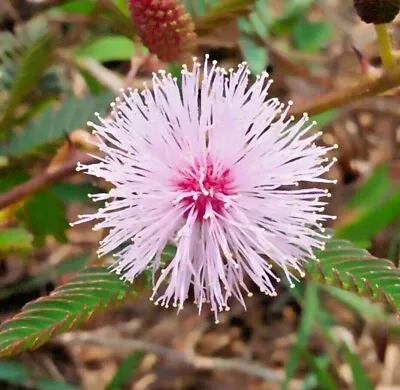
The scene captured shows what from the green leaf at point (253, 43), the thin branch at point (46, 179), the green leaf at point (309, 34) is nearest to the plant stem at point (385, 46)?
the green leaf at point (253, 43)

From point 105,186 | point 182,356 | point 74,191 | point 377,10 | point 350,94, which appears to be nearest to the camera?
point 377,10

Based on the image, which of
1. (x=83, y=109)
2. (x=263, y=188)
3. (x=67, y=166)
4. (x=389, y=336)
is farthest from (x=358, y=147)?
(x=263, y=188)

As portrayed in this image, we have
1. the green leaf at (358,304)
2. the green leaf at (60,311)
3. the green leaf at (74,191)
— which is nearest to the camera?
the green leaf at (60,311)

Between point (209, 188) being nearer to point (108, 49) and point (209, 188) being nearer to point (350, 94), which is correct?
point (350, 94)

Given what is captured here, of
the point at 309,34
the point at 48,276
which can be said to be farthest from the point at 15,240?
the point at 309,34

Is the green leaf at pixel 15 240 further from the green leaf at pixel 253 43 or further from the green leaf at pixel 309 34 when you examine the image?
the green leaf at pixel 309 34

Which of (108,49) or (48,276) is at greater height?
(108,49)

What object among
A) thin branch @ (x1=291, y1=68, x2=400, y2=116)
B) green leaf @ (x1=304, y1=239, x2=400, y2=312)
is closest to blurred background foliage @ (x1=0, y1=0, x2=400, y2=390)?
thin branch @ (x1=291, y1=68, x2=400, y2=116)
